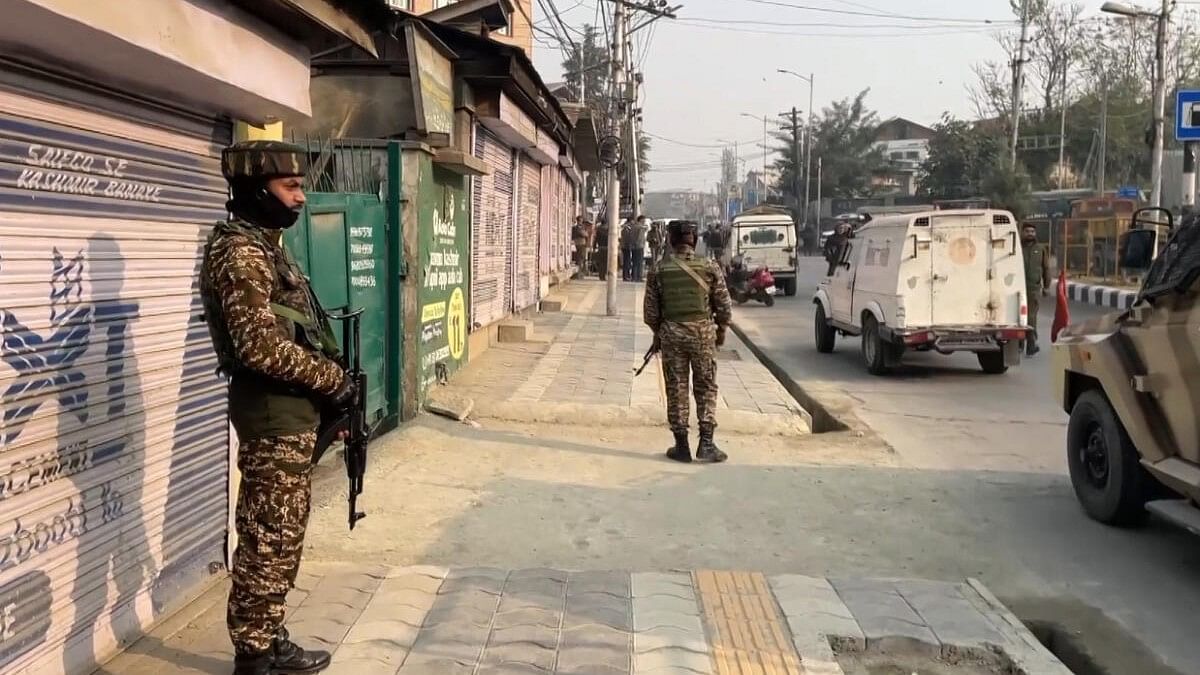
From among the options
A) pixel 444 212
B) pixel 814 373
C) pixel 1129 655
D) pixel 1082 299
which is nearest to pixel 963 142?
pixel 1082 299

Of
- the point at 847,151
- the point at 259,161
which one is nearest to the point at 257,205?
the point at 259,161

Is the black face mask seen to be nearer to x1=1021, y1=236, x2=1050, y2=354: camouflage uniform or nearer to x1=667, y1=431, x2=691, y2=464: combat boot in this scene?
x1=667, y1=431, x2=691, y2=464: combat boot

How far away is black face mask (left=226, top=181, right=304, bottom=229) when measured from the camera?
3324mm

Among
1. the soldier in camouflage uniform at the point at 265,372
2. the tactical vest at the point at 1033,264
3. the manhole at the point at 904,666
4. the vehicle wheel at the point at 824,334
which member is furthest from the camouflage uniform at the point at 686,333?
the vehicle wheel at the point at 824,334

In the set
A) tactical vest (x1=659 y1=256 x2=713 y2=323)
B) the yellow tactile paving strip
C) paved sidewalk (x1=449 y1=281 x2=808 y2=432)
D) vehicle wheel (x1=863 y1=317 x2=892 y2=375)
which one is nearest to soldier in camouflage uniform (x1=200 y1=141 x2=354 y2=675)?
the yellow tactile paving strip

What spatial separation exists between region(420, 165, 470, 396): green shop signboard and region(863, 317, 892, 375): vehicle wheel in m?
5.02

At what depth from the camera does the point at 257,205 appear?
10.9 feet

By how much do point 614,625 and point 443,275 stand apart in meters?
5.36

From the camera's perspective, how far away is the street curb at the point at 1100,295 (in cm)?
2048

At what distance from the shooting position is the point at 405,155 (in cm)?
774

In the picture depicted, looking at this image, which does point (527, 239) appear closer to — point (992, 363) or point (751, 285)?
point (751, 285)

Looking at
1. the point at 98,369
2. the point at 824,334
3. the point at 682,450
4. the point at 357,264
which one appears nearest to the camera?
the point at 98,369

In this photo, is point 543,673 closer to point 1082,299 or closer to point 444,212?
point 444,212

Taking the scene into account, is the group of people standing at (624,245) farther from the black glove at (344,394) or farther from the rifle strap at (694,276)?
the black glove at (344,394)
